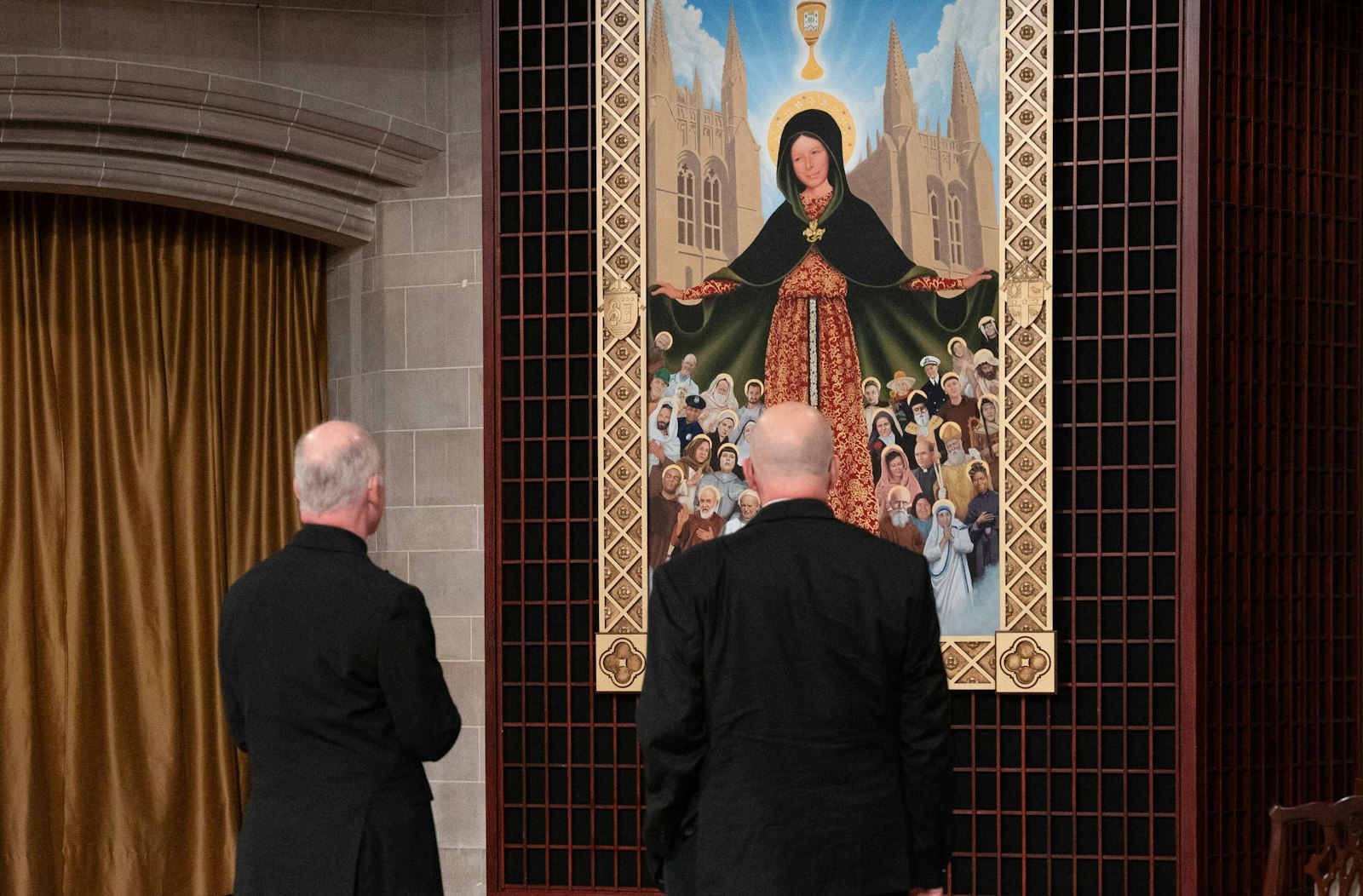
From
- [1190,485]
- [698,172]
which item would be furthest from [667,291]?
[1190,485]

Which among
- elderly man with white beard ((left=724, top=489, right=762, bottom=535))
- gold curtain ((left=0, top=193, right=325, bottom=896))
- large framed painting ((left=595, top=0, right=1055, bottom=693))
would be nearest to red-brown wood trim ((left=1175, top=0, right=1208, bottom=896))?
large framed painting ((left=595, top=0, right=1055, bottom=693))

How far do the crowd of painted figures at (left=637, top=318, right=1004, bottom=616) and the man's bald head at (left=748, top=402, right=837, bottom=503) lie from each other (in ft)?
7.03

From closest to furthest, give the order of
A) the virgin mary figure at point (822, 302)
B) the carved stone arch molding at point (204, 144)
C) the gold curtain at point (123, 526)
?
1. the virgin mary figure at point (822, 302)
2. the carved stone arch molding at point (204, 144)
3. the gold curtain at point (123, 526)

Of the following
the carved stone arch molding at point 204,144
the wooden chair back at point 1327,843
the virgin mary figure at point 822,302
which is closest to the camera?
the wooden chair back at point 1327,843

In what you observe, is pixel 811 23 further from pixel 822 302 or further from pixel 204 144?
pixel 204 144

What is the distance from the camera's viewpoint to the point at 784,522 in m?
3.22

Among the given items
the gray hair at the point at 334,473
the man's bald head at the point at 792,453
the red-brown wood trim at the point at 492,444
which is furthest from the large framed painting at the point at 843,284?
the gray hair at the point at 334,473

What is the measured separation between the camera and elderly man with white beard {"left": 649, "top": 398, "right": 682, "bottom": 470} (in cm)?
563

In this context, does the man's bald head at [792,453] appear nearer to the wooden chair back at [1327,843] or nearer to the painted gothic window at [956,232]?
the wooden chair back at [1327,843]

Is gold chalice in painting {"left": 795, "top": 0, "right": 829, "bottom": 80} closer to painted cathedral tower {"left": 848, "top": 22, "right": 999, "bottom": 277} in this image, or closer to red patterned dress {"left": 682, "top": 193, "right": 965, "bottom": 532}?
painted cathedral tower {"left": 848, "top": 22, "right": 999, "bottom": 277}

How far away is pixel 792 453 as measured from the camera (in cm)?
321

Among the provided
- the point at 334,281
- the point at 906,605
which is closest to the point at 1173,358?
the point at 906,605

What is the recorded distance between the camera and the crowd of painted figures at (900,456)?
543cm

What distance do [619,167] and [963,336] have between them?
1.45 meters
